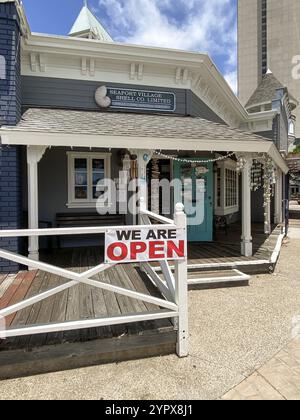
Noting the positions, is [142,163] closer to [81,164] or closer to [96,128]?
[96,128]

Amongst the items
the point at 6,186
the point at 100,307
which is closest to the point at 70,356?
the point at 100,307

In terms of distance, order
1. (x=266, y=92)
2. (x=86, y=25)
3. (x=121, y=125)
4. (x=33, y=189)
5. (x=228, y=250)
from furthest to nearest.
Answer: (x=266, y=92), (x=86, y=25), (x=228, y=250), (x=121, y=125), (x=33, y=189)

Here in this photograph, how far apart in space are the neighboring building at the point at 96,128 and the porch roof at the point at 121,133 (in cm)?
2

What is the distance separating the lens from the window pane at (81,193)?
8102 millimetres

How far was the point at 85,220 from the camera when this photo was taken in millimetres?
7797

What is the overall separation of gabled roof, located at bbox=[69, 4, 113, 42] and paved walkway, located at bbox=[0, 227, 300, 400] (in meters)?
13.9

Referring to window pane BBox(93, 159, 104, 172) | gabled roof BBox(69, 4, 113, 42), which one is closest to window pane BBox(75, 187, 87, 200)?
window pane BBox(93, 159, 104, 172)

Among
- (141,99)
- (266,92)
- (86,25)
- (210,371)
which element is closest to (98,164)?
(141,99)

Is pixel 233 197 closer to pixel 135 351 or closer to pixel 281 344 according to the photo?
pixel 281 344

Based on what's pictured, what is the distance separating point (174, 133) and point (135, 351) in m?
4.59

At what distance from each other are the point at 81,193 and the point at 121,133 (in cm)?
267

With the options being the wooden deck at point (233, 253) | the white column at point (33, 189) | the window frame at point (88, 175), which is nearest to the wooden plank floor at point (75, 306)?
the white column at point (33, 189)

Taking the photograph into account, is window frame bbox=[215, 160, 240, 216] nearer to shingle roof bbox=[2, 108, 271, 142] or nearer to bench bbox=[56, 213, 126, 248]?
shingle roof bbox=[2, 108, 271, 142]

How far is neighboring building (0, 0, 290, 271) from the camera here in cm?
566
